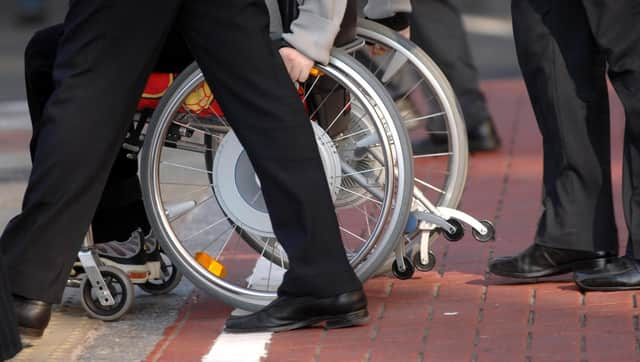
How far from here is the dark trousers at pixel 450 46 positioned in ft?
24.2

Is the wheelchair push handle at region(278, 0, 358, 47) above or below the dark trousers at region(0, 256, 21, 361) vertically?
above

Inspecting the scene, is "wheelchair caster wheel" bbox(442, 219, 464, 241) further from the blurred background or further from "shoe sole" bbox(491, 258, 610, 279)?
the blurred background

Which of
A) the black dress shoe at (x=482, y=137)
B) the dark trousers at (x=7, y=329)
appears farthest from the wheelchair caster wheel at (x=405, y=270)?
the black dress shoe at (x=482, y=137)

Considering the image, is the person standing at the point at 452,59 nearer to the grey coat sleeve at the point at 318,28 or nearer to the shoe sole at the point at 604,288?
the shoe sole at the point at 604,288

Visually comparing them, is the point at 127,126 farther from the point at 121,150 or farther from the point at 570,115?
the point at 570,115

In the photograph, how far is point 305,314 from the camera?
443 centimetres

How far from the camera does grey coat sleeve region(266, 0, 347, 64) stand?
441cm

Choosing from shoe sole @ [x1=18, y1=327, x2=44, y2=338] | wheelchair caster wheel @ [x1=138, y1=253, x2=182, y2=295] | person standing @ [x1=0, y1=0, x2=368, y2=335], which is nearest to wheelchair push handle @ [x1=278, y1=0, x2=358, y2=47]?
person standing @ [x1=0, y1=0, x2=368, y2=335]

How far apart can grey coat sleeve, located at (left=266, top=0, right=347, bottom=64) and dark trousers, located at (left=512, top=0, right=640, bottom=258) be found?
0.73 metres

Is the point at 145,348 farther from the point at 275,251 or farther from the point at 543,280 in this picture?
the point at 543,280

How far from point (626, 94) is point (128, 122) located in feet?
5.09

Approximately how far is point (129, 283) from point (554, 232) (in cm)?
137

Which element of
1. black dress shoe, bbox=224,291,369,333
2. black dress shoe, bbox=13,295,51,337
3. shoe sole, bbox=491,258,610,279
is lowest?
shoe sole, bbox=491,258,610,279

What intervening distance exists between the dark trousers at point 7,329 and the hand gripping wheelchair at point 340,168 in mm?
775
